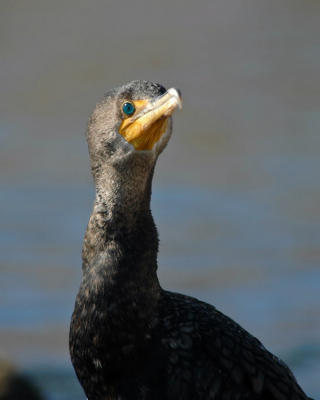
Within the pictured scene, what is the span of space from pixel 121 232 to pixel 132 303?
0.34 meters

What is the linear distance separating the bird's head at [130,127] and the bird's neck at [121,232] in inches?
2.8

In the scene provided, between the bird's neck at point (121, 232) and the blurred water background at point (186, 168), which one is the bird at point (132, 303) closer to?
the bird's neck at point (121, 232)

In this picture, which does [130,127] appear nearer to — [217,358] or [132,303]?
[132,303]

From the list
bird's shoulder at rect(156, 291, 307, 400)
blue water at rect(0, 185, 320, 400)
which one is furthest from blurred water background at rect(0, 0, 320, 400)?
bird's shoulder at rect(156, 291, 307, 400)

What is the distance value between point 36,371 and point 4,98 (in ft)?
15.3

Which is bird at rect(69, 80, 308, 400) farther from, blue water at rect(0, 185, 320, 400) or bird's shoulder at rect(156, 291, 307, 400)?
blue water at rect(0, 185, 320, 400)

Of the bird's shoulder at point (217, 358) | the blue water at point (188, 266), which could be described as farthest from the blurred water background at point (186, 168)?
→ the bird's shoulder at point (217, 358)

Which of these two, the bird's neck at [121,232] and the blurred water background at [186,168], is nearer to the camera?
the bird's neck at [121,232]

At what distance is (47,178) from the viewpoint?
9.91 m

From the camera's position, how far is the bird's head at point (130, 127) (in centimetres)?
462

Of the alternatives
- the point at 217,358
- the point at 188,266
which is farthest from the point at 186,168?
the point at 217,358

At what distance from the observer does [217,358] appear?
4.79 meters

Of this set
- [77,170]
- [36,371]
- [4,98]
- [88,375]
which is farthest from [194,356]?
[4,98]

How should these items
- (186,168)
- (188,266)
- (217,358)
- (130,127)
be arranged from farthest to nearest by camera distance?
(186,168)
(188,266)
(217,358)
(130,127)
